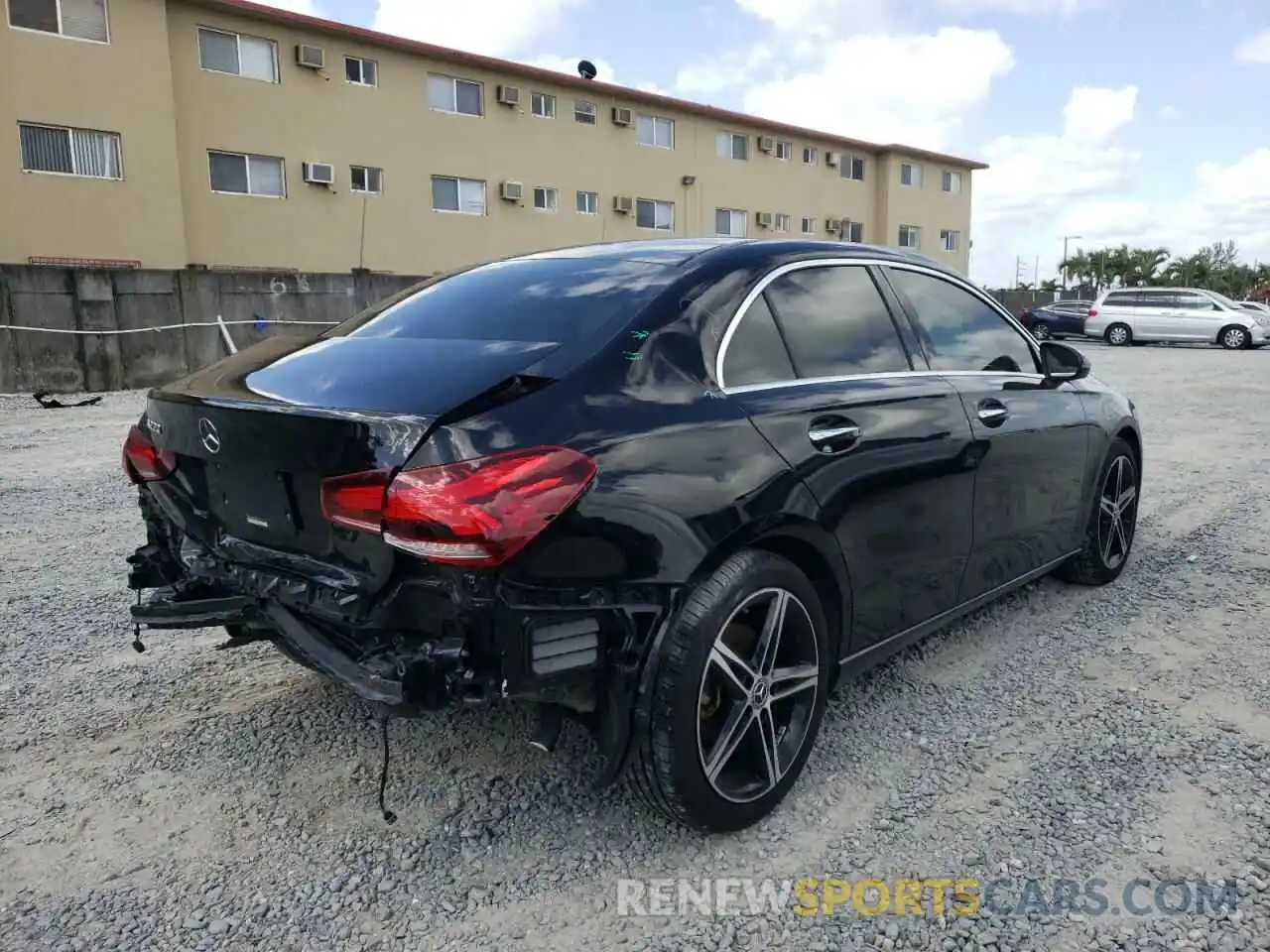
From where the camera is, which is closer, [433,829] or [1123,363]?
[433,829]

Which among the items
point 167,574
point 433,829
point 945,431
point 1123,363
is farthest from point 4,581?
point 1123,363

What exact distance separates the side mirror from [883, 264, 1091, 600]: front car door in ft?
0.20

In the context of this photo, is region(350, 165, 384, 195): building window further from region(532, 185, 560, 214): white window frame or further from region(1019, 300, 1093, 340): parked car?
region(1019, 300, 1093, 340): parked car

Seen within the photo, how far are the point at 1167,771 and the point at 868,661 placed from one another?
936 mm

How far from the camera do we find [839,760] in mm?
2957

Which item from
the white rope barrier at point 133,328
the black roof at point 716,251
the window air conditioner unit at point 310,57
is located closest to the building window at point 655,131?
the window air conditioner unit at point 310,57

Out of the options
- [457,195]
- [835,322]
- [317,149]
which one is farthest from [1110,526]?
[457,195]

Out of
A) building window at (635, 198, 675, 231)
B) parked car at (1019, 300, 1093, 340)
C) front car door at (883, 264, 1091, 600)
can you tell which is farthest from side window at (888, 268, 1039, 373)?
parked car at (1019, 300, 1093, 340)

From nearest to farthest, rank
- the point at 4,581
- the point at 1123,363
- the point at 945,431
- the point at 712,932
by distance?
the point at 712,932 → the point at 945,431 → the point at 4,581 → the point at 1123,363

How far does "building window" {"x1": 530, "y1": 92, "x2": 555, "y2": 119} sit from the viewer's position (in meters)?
25.3

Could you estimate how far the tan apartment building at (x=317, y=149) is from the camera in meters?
18.2

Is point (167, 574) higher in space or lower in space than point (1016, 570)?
higher

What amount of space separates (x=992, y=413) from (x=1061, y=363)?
2.79 feet

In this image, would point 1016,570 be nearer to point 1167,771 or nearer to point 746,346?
point 1167,771
